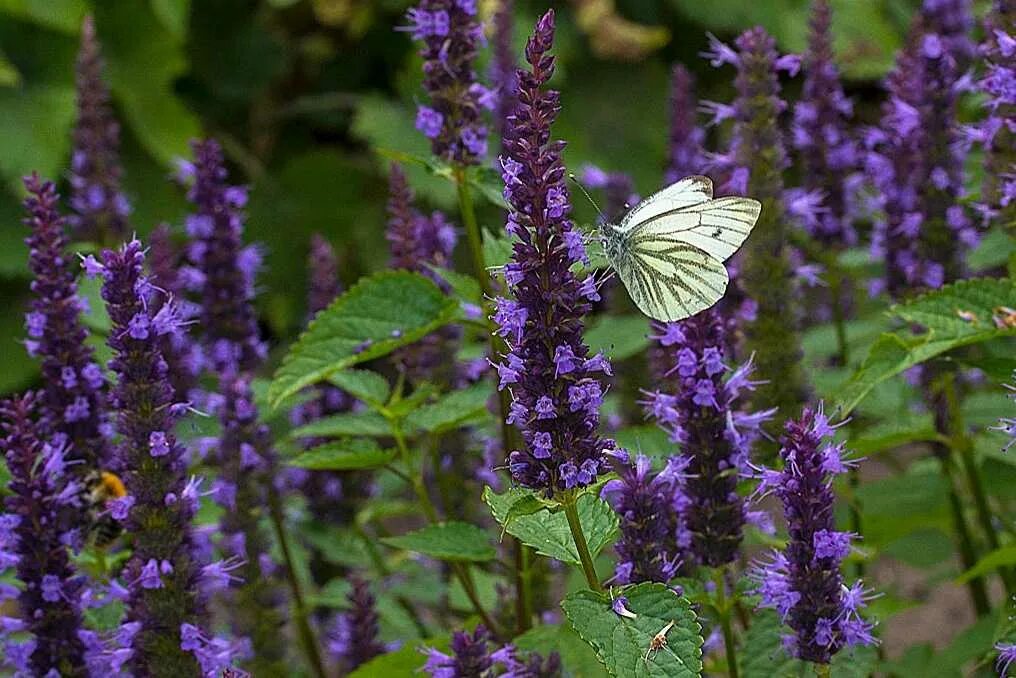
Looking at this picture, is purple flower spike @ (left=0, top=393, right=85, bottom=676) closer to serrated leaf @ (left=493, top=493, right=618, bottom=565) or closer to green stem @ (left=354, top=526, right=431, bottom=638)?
serrated leaf @ (left=493, top=493, right=618, bottom=565)

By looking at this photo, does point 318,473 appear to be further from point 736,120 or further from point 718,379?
point 718,379

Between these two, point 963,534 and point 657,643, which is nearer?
point 657,643

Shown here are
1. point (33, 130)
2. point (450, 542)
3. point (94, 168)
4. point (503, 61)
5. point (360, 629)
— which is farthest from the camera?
point (33, 130)

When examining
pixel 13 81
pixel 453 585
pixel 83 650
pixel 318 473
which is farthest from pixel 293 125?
pixel 83 650

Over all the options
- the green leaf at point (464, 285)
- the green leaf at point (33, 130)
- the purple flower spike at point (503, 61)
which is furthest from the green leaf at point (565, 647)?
the green leaf at point (33, 130)

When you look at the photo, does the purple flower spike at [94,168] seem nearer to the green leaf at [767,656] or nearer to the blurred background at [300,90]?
the green leaf at [767,656]

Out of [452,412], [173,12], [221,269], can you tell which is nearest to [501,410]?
[452,412]

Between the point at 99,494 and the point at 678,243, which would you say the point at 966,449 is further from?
the point at 99,494
